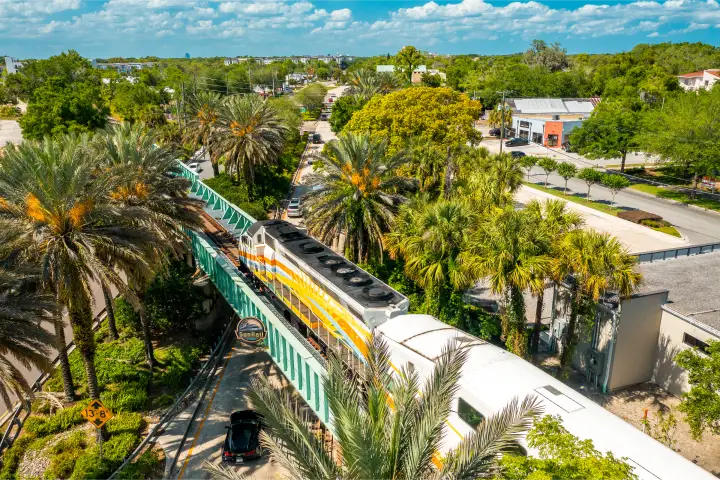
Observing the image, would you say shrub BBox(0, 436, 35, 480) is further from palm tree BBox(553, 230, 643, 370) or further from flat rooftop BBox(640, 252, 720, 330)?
flat rooftop BBox(640, 252, 720, 330)

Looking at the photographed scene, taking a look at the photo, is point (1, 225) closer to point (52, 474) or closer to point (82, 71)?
point (52, 474)

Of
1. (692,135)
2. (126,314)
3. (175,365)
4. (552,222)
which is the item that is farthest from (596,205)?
(126,314)

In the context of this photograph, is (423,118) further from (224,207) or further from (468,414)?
(468,414)

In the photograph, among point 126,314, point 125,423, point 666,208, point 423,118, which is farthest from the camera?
point 666,208

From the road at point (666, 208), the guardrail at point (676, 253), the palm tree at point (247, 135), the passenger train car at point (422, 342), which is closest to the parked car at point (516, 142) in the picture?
the road at point (666, 208)

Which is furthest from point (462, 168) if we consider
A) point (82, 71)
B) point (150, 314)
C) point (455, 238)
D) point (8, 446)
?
point (82, 71)

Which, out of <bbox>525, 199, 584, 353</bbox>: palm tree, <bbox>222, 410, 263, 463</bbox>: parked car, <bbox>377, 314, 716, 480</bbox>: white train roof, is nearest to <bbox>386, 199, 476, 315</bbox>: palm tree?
<bbox>525, 199, 584, 353</bbox>: palm tree

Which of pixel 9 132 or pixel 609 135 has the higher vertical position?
pixel 609 135

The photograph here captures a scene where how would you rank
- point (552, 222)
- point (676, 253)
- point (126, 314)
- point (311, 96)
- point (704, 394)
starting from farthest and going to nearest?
point (311, 96), point (676, 253), point (126, 314), point (552, 222), point (704, 394)
